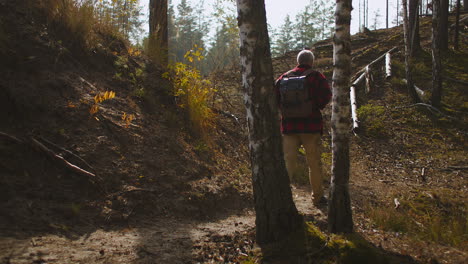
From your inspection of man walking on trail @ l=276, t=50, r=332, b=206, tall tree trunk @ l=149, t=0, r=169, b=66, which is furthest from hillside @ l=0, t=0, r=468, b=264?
man walking on trail @ l=276, t=50, r=332, b=206

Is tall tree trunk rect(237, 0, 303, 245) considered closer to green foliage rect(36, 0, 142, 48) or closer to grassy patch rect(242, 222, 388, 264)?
grassy patch rect(242, 222, 388, 264)

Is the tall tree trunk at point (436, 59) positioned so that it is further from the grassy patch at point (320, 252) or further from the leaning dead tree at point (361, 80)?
the grassy patch at point (320, 252)

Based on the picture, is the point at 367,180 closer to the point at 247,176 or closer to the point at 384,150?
the point at 384,150

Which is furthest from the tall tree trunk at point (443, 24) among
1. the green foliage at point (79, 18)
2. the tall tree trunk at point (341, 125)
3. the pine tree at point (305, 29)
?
the pine tree at point (305, 29)

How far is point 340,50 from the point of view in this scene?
3.19m

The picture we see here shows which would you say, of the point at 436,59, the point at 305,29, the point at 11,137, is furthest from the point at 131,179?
the point at 305,29

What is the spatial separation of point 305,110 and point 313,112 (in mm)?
186

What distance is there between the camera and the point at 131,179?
4.06 meters

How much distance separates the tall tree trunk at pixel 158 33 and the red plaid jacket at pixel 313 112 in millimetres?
3778

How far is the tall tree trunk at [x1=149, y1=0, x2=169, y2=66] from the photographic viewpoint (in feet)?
23.3

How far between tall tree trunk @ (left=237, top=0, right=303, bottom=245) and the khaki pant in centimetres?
157

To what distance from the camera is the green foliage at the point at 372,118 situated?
9.03 m

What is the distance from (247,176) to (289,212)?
2702mm

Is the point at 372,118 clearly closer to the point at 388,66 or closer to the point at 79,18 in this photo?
the point at 388,66
